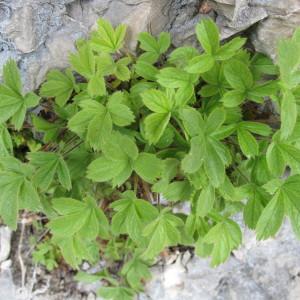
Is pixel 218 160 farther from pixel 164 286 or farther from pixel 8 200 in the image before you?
pixel 164 286

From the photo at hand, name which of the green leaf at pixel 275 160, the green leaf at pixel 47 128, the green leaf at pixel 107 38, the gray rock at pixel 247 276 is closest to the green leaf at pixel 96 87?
the green leaf at pixel 107 38

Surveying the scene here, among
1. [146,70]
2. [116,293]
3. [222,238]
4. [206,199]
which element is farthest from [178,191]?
[116,293]

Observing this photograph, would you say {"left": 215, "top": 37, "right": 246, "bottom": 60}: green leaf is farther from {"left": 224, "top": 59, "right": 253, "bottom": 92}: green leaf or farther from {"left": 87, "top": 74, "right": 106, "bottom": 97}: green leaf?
{"left": 87, "top": 74, "right": 106, "bottom": 97}: green leaf

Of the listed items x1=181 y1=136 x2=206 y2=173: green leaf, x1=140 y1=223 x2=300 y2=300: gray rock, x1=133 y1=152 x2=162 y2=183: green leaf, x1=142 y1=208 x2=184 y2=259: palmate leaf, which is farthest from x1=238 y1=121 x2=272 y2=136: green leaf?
x1=140 y1=223 x2=300 y2=300: gray rock

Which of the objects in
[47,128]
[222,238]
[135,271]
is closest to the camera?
[222,238]

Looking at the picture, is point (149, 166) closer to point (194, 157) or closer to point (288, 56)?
point (194, 157)

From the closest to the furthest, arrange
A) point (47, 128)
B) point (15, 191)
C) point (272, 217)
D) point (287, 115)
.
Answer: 1. point (287, 115)
2. point (272, 217)
3. point (15, 191)
4. point (47, 128)

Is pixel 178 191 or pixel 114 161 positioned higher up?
pixel 114 161
